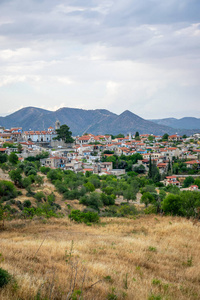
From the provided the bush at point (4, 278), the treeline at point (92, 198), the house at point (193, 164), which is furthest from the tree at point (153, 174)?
the bush at point (4, 278)

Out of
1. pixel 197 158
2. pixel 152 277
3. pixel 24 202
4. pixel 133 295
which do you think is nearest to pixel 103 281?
pixel 133 295

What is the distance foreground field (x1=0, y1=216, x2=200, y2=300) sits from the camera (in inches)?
158

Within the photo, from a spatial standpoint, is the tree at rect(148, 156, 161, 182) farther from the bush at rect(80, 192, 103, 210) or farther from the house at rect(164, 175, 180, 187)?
the bush at rect(80, 192, 103, 210)

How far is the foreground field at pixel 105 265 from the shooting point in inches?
158

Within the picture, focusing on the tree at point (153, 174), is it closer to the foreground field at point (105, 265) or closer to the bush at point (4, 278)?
the foreground field at point (105, 265)

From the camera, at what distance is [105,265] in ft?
17.8

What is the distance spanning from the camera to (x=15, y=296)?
3572 millimetres

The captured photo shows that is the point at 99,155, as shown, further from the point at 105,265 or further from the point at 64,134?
the point at 105,265

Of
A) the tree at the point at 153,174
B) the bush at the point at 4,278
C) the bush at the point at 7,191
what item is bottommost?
the tree at the point at 153,174

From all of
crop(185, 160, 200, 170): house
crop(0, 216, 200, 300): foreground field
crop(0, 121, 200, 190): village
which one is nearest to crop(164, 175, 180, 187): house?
crop(0, 121, 200, 190): village

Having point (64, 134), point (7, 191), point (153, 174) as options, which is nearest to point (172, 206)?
point (7, 191)

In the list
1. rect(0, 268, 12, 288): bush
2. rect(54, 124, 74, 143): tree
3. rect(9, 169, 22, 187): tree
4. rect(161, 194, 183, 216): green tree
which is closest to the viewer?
rect(0, 268, 12, 288): bush

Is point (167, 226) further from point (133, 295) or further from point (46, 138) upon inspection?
point (46, 138)

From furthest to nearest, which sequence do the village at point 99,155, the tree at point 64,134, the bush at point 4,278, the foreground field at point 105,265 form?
the tree at point 64,134
the village at point 99,155
the foreground field at point 105,265
the bush at point 4,278
